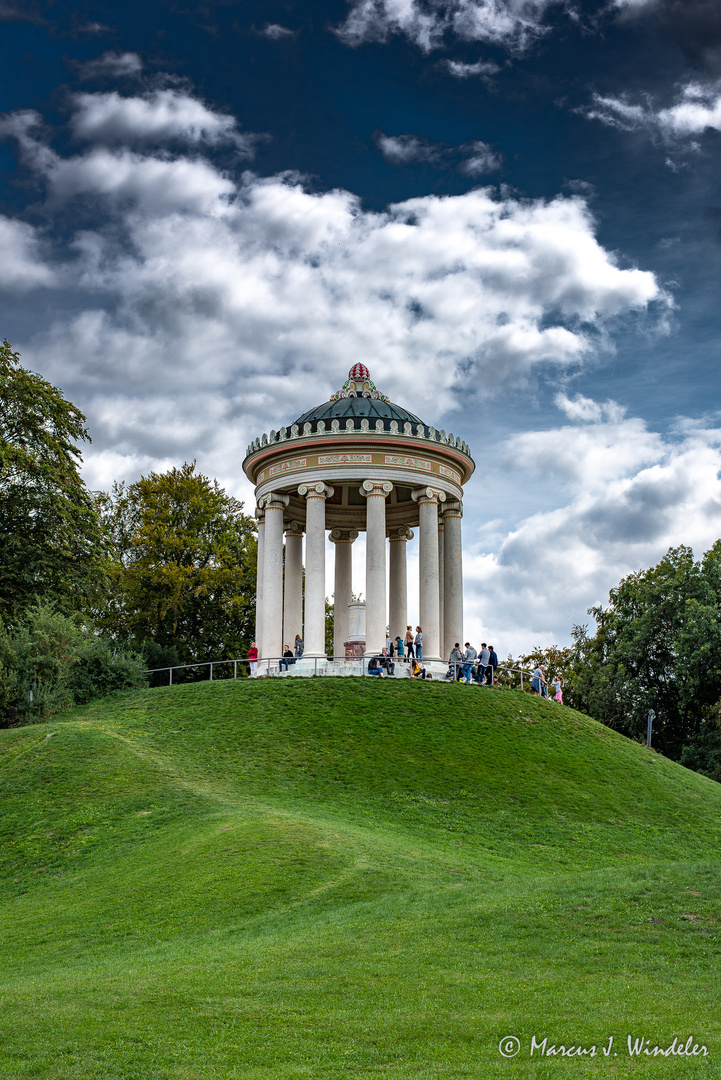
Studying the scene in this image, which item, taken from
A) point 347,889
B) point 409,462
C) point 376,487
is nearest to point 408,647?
point 376,487

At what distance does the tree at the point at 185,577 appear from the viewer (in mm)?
56812

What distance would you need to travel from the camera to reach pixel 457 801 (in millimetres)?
28281

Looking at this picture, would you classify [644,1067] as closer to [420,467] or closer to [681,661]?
[420,467]

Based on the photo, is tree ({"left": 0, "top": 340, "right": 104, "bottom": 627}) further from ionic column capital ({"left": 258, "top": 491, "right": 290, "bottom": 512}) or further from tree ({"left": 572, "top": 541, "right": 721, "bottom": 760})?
tree ({"left": 572, "top": 541, "right": 721, "bottom": 760})

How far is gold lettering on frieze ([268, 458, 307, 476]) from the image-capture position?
44450 millimetres

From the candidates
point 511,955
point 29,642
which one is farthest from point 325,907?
point 29,642

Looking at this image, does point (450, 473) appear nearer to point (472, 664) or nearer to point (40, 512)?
point (472, 664)

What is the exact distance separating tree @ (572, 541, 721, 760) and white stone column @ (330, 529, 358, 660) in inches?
726

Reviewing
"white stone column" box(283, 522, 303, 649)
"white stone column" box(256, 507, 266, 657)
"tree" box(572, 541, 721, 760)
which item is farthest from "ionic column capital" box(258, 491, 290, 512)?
"tree" box(572, 541, 721, 760)

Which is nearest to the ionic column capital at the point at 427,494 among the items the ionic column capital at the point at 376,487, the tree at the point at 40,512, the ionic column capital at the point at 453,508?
the ionic column capital at the point at 453,508

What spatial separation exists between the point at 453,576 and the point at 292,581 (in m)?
8.46

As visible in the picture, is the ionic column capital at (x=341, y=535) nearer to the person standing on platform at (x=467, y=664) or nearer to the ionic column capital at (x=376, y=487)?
the ionic column capital at (x=376, y=487)

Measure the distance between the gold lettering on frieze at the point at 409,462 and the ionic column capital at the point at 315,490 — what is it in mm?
2994

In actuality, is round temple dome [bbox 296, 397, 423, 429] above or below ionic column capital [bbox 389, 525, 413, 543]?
above
